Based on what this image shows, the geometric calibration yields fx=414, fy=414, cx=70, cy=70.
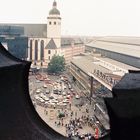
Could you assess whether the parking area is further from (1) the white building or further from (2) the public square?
(1) the white building

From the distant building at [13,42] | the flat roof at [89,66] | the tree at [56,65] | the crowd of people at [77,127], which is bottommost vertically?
the tree at [56,65]

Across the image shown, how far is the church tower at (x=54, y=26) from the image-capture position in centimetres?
7188

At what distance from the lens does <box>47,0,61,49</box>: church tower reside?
71.9 meters

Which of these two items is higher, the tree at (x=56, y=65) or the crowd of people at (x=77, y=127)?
the crowd of people at (x=77, y=127)

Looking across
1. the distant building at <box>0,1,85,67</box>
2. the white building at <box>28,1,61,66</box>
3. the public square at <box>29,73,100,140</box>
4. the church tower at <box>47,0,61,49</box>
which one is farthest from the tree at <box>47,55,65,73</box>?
the public square at <box>29,73,100,140</box>

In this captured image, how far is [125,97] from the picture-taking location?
3.67 m

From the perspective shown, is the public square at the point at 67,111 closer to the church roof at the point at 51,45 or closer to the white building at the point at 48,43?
the white building at the point at 48,43

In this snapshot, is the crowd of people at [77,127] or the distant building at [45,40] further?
the distant building at [45,40]

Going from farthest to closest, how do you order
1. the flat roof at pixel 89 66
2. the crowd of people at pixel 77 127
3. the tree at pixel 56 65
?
1. the tree at pixel 56 65
2. the flat roof at pixel 89 66
3. the crowd of people at pixel 77 127

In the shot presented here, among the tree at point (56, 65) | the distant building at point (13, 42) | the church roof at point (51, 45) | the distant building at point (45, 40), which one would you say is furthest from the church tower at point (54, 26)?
the distant building at point (13, 42)

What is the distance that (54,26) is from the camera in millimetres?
72438

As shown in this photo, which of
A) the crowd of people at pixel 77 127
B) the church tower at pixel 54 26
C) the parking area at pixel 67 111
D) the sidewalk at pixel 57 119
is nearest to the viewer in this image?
the crowd of people at pixel 77 127

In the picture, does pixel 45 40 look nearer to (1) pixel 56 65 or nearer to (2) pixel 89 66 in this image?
(1) pixel 56 65

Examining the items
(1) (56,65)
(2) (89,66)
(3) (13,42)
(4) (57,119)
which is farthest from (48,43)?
(4) (57,119)
